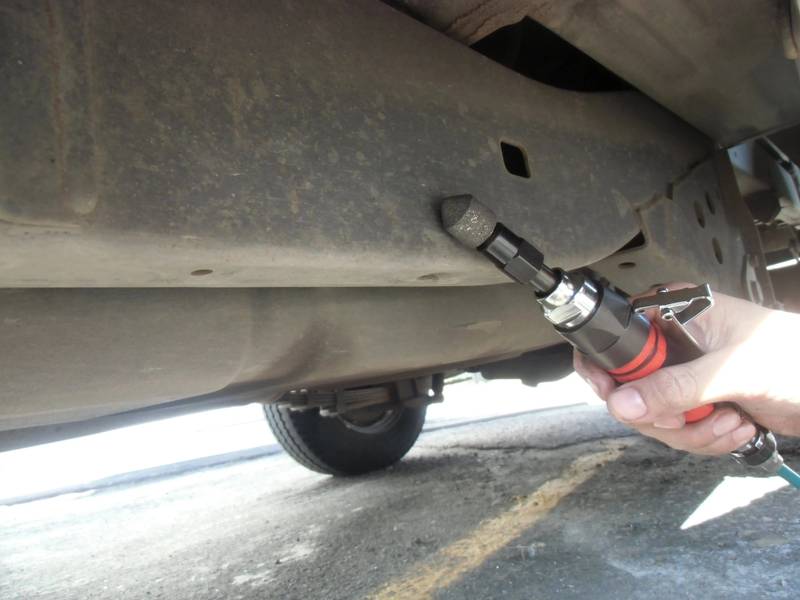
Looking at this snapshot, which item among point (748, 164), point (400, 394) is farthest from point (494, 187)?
point (400, 394)

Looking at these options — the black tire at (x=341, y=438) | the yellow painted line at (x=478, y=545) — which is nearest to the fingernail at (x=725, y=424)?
the yellow painted line at (x=478, y=545)

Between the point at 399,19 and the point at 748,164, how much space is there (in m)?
1.14

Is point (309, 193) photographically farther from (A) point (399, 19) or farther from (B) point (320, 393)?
(B) point (320, 393)

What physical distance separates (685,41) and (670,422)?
0.54m

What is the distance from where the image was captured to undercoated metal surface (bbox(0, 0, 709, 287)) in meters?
0.40

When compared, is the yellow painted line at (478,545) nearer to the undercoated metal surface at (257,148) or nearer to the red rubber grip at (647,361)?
the red rubber grip at (647,361)

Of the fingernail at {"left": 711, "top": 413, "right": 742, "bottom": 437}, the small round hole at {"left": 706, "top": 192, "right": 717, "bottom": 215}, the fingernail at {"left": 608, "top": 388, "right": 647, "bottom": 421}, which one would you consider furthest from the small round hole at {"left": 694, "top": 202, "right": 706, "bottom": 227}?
the fingernail at {"left": 608, "top": 388, "right": 647, "bottom": 421}

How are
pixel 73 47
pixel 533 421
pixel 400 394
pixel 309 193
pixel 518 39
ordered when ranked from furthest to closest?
pixel 533 421 < pixel 400 394 < pixel 518 39 < pixel 309 193 < pixel 73 47

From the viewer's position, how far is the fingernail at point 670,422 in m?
0.71

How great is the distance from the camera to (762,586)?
101 centimetres

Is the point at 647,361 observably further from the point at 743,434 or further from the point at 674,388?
the point at 743,434

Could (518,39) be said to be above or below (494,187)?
above

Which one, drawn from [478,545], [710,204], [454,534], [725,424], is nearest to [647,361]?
[725,424]

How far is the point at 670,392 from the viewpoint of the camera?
0.66 m
